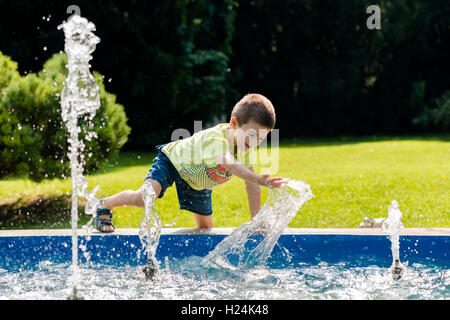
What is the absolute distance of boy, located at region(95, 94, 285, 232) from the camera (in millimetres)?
3244

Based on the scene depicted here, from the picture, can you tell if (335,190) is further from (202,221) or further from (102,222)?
(102,222)

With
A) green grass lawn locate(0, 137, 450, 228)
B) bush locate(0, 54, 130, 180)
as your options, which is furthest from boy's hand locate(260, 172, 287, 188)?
bush locate(0, 54, 130, 180)

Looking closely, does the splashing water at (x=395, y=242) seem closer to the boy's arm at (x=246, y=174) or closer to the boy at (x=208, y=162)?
the boy's arm at (x=246, y=174)

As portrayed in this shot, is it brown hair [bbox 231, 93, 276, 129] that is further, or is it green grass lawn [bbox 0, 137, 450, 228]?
green grass lawn [bbox 0, 137, 450, 228]

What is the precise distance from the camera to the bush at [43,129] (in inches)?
197

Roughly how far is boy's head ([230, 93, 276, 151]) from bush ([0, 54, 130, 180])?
2086 mm

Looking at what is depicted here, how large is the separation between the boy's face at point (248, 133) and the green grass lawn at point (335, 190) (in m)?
1.36

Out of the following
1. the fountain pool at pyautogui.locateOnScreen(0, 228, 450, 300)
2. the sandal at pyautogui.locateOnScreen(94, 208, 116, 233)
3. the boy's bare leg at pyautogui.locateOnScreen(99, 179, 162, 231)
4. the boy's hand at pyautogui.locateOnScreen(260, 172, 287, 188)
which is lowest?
the fountain pool at pyautogui.locateOnScreen(0, 228, 450, 300)

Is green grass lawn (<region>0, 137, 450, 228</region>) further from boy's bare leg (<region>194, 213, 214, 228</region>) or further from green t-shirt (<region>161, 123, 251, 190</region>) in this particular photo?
green t-shirt (<region>161, 123, 251, 190</region>)

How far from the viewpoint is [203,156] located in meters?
3.38

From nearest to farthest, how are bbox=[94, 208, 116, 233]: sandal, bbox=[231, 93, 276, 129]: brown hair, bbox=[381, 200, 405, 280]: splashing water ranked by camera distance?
1. bbox=[381, 200, 405, 280]: splashing water
2. bbox=[231, 93, 276, 129]: brown hair
3. bbox=[94, 208, 116, 233]: sandal

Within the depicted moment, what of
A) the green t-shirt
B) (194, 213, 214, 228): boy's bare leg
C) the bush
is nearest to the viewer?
the green t-shirt

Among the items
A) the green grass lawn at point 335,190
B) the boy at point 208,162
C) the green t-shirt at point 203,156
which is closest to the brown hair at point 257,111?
the boy at point 208,162

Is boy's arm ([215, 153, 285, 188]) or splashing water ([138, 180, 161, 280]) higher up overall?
boy's arm ([215, 153, 285, 188])
